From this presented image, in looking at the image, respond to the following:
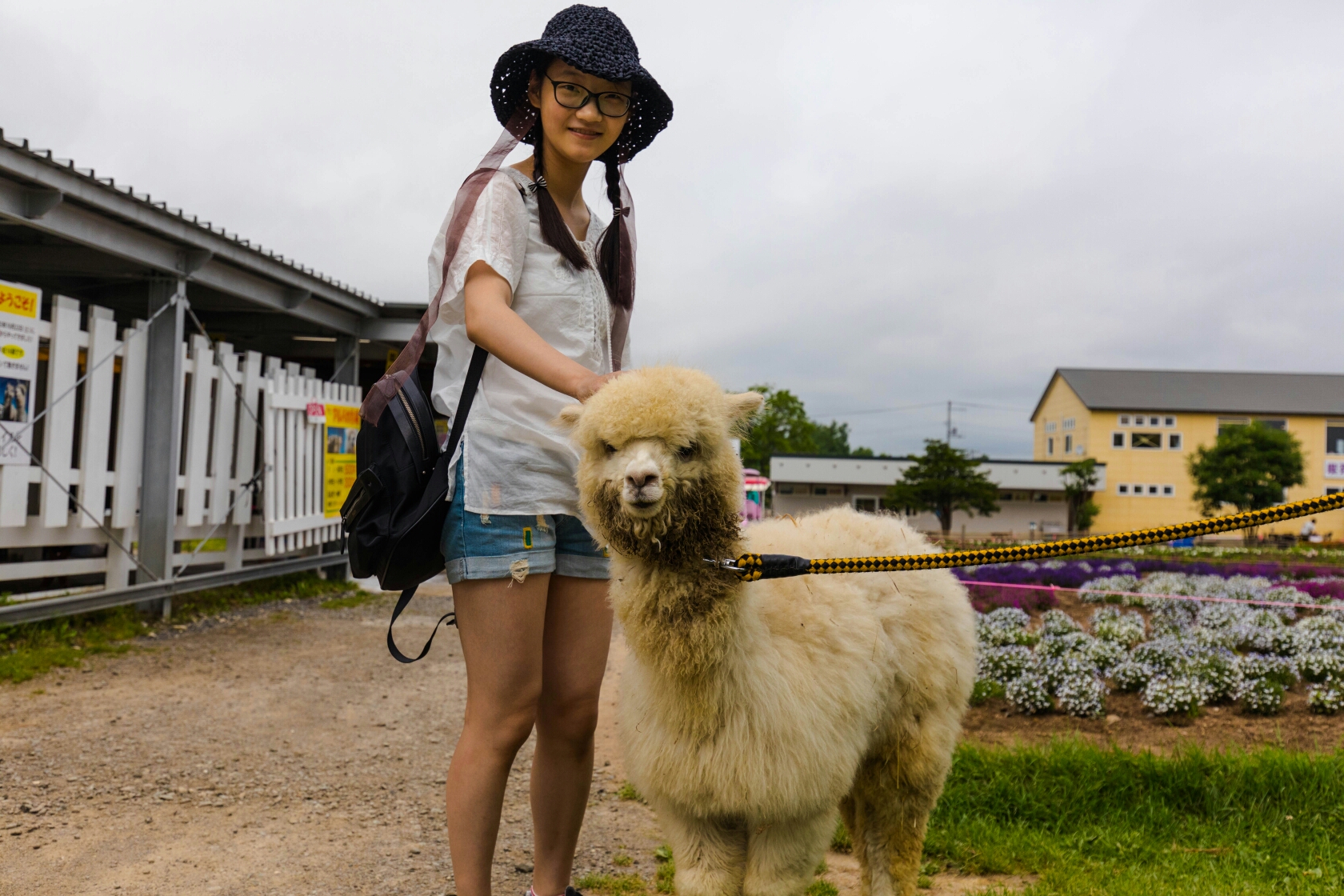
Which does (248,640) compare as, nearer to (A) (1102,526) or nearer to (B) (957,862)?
(B) (957,862)

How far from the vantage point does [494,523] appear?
2498 mm

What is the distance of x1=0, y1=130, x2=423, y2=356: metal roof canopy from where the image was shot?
6938mm

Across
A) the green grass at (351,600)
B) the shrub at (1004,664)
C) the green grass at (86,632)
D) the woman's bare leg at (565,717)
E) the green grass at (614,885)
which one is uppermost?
the woman's bare leg at (565,717)

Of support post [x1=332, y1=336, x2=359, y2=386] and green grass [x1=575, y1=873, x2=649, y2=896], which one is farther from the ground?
support post [x1=332, y1=336, x2=359, y2=386]

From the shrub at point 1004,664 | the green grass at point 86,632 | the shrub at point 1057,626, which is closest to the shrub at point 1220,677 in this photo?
the shrub at point 1004,664

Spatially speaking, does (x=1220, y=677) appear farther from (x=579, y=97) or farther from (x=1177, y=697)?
(x=579, y=97)

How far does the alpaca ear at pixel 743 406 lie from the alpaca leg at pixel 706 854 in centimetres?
109

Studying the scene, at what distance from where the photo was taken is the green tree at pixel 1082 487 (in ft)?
162

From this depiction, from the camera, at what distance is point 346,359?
43.3 ft

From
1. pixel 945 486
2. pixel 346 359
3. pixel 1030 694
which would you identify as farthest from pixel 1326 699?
pixel 945 486

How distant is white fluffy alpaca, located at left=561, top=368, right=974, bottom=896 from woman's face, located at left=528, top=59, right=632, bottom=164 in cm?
68

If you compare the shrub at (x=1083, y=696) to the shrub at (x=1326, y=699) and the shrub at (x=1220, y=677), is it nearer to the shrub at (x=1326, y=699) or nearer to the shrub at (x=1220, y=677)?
the shrub at (x=1220, y=677)

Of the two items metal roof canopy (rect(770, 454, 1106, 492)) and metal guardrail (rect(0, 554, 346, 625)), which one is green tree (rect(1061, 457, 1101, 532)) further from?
metal guardrail (rect(0, 554, 346, 625))

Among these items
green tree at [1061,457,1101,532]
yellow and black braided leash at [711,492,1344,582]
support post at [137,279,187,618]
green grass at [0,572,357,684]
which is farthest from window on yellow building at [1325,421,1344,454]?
yellow and black braided leash at [711,492,1344,582]
